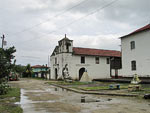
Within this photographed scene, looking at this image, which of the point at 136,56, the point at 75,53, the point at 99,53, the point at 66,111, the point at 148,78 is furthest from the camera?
the point at 99,53

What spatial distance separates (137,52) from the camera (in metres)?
27.2

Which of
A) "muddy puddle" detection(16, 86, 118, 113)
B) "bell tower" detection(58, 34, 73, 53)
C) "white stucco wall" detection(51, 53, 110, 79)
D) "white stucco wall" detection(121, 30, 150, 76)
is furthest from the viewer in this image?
"bell tower" detection(58, 34, 73, 53)

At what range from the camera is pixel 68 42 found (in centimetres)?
3988

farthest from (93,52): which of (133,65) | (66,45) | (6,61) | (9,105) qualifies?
(9,105)

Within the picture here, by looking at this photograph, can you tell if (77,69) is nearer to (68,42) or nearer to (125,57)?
(68,42)

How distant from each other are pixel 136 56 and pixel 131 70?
8.33 ft

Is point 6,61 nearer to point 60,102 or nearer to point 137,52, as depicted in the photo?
point 60,102

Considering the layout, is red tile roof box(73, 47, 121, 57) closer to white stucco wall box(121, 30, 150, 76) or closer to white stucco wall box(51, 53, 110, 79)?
white stucco wall box(51, 53, 110, 79)

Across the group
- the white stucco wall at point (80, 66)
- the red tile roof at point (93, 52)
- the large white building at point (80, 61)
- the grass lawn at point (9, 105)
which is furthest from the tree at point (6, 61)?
the red tile roof at point (93, 52)

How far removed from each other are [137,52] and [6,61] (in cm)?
2085

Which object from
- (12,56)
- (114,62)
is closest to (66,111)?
(12,56)

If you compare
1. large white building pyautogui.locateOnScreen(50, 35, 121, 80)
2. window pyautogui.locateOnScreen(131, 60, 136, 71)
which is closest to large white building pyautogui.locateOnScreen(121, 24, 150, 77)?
window pyautogui.locateOnScreen(131, 60, 136, 71)

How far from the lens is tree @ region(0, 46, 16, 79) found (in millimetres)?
12508

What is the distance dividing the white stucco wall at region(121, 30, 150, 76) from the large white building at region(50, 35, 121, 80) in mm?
11458
